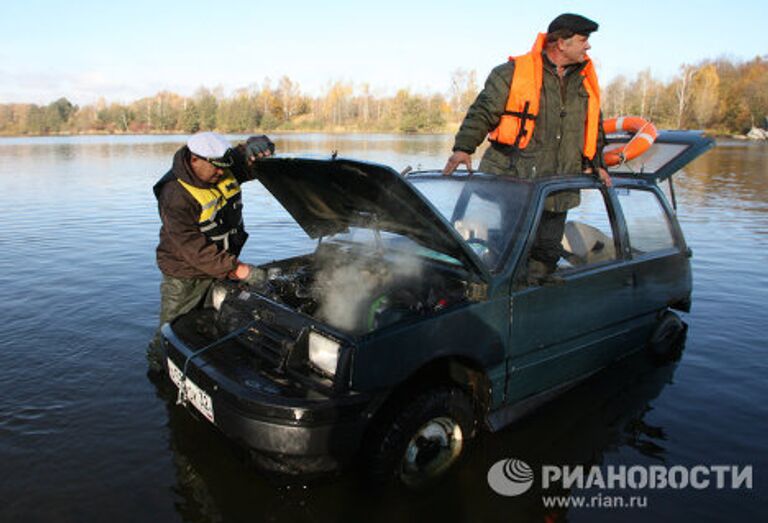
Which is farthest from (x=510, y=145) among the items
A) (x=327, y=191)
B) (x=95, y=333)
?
(x=95, y=333)

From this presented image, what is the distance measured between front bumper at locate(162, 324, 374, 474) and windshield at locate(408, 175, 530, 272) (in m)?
1.27

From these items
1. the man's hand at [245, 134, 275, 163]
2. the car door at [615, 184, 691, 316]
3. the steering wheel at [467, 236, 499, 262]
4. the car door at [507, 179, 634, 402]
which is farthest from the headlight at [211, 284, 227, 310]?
the car door at [615, 184, 691, 316]

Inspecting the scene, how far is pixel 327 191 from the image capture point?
356 cm

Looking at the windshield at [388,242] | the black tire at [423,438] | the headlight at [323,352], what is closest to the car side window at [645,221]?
the windshield at [388,242]

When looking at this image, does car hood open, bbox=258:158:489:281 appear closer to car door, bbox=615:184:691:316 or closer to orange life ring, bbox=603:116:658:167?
car door, bbox=615:184:691:316

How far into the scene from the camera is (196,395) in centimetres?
294

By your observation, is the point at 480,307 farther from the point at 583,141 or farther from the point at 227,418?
the point at 583,141

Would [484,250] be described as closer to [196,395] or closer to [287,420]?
[287,420]

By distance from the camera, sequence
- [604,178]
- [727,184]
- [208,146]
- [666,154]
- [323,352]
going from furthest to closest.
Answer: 1. [727,184]
2. [666,154]
3. [604,178]
4. [208,146]
5. [323,352]

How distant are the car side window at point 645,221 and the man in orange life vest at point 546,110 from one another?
389 millimetres

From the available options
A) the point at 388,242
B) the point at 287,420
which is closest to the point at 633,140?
the point at 388,242

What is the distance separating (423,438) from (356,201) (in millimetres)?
1541

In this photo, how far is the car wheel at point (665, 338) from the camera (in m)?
4.54

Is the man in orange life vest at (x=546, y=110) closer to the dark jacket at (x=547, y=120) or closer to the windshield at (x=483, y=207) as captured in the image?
the dark jacket at (x=547, y=120)
